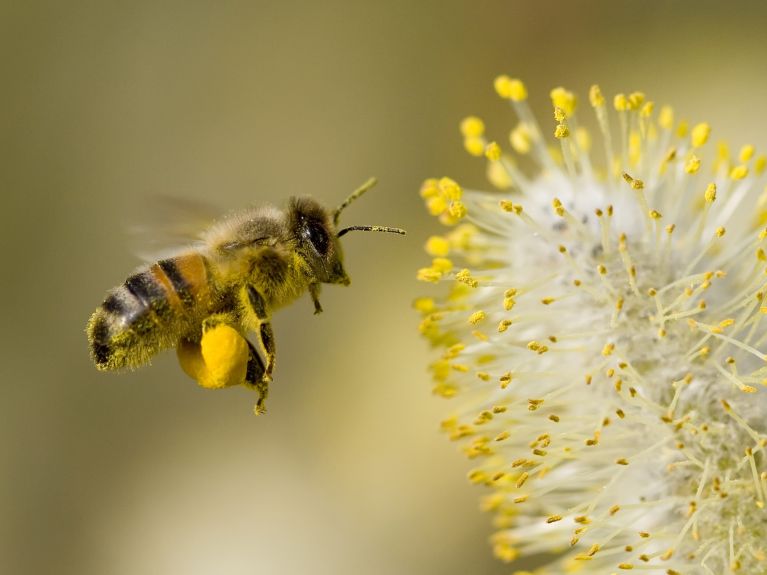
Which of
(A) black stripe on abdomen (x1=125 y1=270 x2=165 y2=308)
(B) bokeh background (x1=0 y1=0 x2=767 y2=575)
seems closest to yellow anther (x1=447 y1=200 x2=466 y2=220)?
(A) black stripe on abdomen (x1=125 y1=270 x2=165 y2=308)

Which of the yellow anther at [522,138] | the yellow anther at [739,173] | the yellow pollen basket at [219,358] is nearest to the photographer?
the yellow pollen basket at [219,358]

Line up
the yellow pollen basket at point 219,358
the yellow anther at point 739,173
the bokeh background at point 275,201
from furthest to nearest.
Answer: the bokeh background at point 275,201 < the yellow anther at point 739,173 < the yellow pollen basket at point 219,358

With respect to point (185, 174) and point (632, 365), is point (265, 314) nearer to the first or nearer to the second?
point (632, 365)

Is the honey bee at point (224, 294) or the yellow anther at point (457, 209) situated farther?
the yellow anther at point (457, 209)

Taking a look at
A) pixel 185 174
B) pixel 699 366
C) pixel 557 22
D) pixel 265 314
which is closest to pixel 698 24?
pixel 557 22

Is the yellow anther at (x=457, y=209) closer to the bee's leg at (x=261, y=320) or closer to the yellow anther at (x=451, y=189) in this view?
the yellow anther at (x=451, y=189)

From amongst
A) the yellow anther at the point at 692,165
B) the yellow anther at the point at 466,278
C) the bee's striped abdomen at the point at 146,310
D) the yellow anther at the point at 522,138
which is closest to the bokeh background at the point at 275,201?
the yellow anther at the point at 522,138

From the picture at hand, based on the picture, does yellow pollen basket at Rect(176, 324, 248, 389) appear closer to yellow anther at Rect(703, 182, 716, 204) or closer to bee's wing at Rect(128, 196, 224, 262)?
bee's wing at Rect(128, 196, 224, 262)
